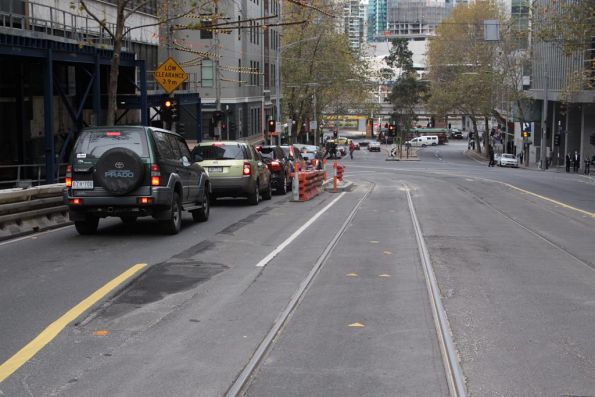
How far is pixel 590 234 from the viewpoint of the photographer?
16.2m

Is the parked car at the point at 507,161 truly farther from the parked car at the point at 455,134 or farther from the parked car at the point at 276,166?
the parked car at the point at 455,134

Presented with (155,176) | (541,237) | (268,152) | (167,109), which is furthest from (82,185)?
(268,152)

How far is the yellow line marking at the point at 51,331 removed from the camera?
21.2ft

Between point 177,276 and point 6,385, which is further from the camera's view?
point 177,276

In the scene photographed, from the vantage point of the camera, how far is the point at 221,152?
21.4m

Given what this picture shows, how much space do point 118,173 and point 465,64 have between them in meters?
76.0

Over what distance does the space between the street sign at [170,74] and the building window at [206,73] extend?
95.4 ft

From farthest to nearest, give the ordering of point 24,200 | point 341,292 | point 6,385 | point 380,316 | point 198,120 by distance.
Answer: point 198,120
point 24,200
point 341,292
point 380,316
point 6,385

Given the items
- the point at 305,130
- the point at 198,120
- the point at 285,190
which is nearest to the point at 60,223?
the point at 285,190

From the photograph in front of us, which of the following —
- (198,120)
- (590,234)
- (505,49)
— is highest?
(505,49)

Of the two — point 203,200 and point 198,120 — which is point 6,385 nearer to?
point 203,200

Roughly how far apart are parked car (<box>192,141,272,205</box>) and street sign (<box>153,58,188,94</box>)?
5077 mm

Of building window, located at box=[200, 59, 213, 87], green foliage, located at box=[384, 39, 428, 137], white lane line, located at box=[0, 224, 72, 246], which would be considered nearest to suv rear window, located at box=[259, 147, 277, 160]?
white lane line, located at box=[0, 224, 72, 246]

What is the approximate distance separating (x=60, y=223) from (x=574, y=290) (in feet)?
34.5
